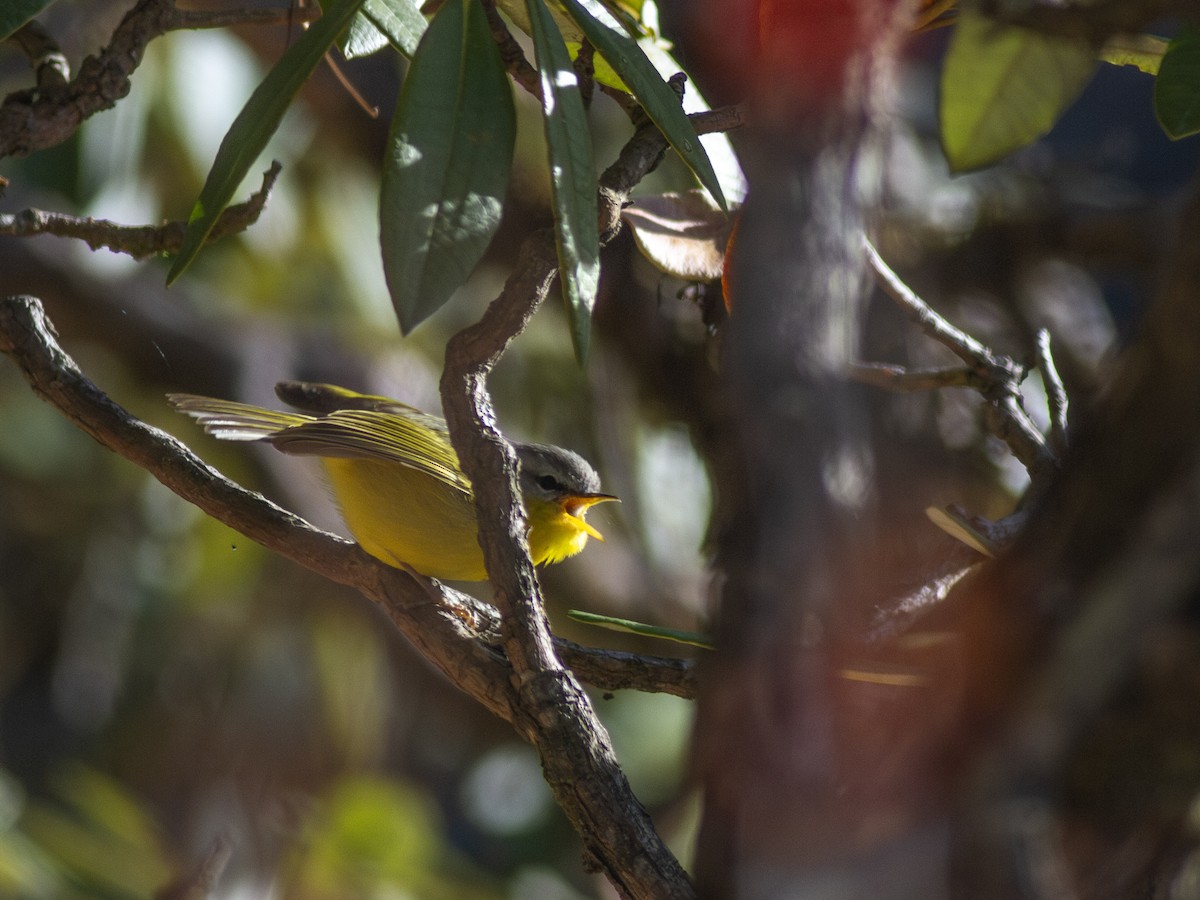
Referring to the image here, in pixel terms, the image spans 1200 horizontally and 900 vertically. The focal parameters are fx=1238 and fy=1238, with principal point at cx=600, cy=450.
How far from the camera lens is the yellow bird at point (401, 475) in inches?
103

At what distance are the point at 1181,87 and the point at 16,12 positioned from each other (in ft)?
3.80

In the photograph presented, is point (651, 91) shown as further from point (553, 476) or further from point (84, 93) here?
point (553, 476)

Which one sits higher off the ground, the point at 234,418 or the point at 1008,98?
the point at 1008,98

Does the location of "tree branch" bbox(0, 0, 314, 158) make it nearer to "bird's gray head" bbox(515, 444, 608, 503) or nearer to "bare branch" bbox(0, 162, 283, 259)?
"bare branch" bbox(0, 162, 283, 259)

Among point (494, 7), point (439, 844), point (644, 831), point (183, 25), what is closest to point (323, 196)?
point (439, 844)

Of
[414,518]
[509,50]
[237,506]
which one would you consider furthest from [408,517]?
[509,50]

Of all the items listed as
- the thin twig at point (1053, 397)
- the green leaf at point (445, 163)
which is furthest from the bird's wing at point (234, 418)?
the thin twig at point (1053, 397)

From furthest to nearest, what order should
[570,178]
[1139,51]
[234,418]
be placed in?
[234,418]
[1139,51]
[570,178]

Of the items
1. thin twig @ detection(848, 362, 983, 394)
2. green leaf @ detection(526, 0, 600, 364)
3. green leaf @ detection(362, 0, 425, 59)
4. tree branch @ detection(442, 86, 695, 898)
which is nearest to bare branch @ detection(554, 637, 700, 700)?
tree branch @ detection(442, 86, 695, 898)

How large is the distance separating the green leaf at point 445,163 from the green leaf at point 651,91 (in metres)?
0.10

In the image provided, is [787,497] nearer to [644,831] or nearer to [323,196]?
[644,831]

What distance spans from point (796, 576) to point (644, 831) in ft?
1.60

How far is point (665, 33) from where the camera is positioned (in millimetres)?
1763

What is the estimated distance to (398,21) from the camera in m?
1.43
